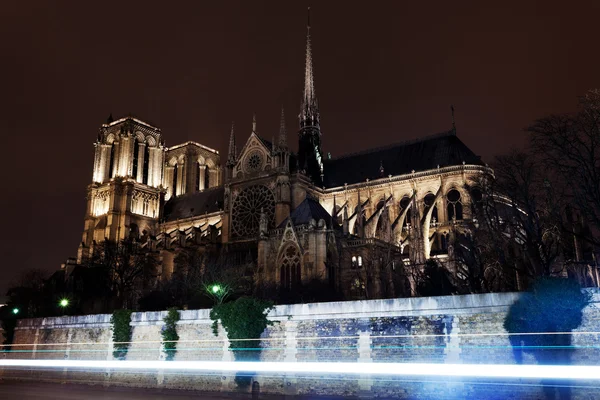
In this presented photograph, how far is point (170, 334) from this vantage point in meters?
23.9

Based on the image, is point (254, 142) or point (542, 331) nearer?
point (542, 331)

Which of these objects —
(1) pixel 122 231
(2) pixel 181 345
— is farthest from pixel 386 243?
(1) pixel 122 231

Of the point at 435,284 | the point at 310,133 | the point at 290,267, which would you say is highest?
the point at 310,133

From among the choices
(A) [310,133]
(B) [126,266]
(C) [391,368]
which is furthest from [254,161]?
(C) [391,368]

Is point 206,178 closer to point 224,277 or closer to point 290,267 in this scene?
point 224,277

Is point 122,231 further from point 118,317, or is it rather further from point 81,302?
point 118,317

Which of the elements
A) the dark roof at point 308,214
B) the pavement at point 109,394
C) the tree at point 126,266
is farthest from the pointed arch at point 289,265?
the pavement at point 109,394

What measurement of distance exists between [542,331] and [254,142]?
38.2 meters

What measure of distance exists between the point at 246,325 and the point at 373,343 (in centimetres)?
537

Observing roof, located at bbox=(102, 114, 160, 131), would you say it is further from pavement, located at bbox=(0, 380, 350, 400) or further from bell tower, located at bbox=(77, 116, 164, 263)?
pavement, located at bbox=(0, 380, 350, 400)

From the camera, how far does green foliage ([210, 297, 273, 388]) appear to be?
21.1 metres

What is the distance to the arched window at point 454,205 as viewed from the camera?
1778 inches

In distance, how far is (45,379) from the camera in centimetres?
2683

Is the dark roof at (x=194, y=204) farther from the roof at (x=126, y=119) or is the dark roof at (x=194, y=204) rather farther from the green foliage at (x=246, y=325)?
the green foliage at (x=246, y=325)
